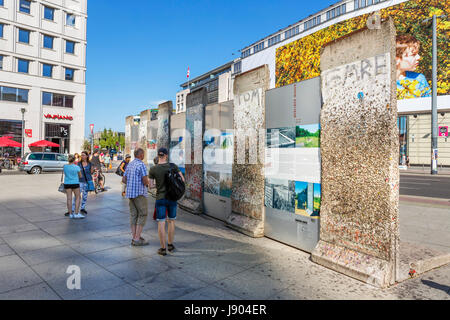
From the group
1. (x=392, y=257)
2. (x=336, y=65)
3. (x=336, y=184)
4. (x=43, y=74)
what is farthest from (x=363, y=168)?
(x=43, y=74)

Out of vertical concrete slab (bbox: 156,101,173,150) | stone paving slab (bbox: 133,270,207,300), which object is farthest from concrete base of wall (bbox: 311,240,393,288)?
vertical concrete slab (bbox: 156,101,173,150)

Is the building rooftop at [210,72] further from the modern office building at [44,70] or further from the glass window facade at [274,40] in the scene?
the modern office building at [44,70]

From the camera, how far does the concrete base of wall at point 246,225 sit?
19.8ft

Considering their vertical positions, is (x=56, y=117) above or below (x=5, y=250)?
above

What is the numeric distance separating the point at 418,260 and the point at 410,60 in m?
36.5

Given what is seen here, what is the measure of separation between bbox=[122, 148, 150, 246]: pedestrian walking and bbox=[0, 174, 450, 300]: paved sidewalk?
0.27m

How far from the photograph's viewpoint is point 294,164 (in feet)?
17.2

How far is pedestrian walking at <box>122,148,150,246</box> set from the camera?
5.18 m

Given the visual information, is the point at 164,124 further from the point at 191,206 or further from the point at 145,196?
the point at 145,196

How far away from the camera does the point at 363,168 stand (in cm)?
403

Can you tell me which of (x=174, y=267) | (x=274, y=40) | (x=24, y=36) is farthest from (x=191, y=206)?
(x=274, y=40)

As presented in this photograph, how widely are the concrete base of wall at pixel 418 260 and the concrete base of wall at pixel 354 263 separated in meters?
0.35

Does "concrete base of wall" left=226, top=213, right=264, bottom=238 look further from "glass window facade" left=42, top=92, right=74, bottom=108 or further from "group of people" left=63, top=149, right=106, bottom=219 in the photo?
"glass window facade" left=42, top=92, right=74, bottom=108

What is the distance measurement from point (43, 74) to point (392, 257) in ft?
126
